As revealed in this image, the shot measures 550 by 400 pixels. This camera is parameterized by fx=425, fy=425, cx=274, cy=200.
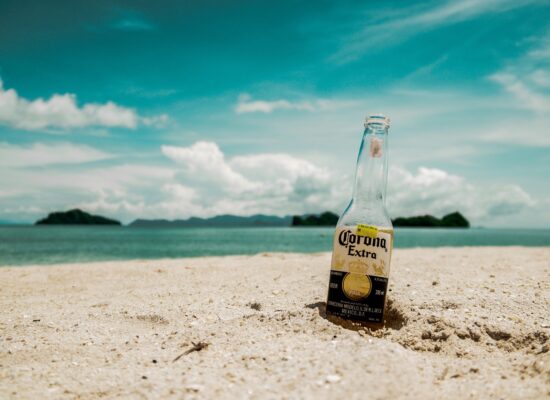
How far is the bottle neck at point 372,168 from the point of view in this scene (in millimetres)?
3377

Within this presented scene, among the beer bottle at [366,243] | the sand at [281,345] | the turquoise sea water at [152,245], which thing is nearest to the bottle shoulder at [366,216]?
the beer bottle at [366,243]

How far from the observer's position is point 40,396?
2.52 m

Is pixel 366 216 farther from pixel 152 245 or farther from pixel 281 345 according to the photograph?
pixel 152 245

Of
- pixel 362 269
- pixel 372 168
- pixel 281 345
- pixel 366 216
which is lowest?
pixel 281 345

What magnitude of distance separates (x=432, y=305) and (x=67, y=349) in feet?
10.2

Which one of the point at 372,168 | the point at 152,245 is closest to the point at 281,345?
the point at 372,168

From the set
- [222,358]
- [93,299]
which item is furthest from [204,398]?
[93,299]

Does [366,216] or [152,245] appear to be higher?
[366,216]

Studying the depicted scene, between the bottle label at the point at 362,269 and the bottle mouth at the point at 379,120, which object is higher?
the bottle mouth at the point at 379,120

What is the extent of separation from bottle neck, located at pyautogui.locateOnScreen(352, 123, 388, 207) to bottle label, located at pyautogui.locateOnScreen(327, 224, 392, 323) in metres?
0.27

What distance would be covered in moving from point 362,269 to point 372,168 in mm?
807

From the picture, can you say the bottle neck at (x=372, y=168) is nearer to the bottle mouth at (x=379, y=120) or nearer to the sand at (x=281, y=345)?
the bottle mouth at (x=379, y=120)

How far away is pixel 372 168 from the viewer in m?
3.41

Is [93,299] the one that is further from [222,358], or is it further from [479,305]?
[479,305]
